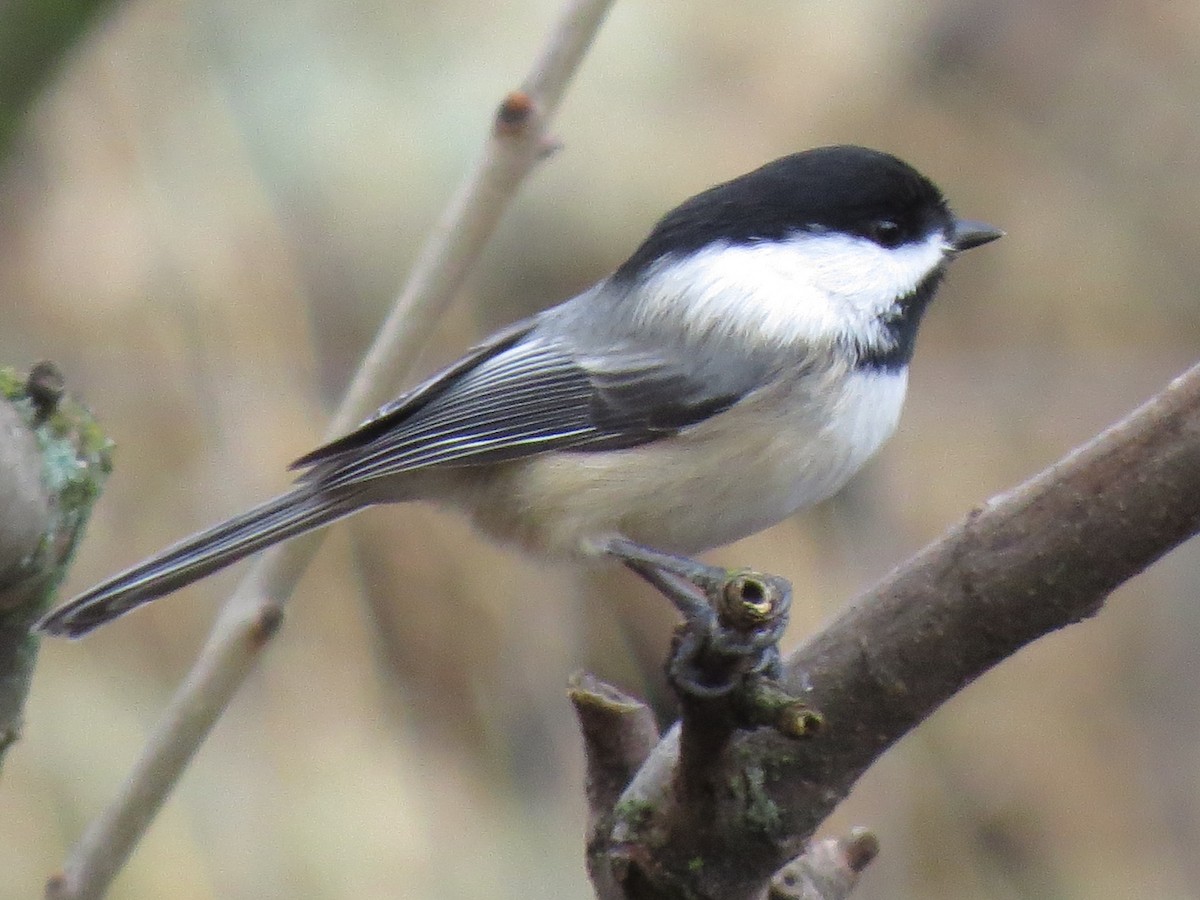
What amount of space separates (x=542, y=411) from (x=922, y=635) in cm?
69

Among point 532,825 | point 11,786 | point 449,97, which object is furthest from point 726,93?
point 11,786

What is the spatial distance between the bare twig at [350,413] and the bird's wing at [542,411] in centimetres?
32

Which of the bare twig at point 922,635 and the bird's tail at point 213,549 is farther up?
the bird's tail at point 213,549

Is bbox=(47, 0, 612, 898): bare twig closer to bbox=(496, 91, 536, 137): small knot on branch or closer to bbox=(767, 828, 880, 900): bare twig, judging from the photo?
bbox=(496, 91, 536, 137): small knot on branch

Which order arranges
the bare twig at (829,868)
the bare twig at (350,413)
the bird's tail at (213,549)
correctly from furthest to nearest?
1. the bird's tail at (213,549)
2. the bare twig at (829,868)
3. the bare twig at (350,413)

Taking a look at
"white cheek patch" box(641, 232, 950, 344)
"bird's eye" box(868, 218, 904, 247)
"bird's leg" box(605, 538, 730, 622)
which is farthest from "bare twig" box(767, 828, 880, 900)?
"bird's eye" box(868, 218, 904, 247)

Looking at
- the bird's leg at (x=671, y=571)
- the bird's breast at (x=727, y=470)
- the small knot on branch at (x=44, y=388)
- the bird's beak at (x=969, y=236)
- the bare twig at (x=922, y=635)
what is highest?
the bird's beak at (x=969, y=236)

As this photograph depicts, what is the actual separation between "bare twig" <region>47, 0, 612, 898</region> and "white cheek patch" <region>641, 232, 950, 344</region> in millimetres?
448

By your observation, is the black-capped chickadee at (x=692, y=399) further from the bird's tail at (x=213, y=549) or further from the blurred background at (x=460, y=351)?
the blurred background at (x=460, y=351)

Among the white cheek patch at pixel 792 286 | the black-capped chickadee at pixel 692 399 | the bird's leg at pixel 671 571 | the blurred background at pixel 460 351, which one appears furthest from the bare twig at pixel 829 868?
the blurred background at pixel 460 351

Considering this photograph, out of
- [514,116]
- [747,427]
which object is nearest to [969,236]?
[747,427]

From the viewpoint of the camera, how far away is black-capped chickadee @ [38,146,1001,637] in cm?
140

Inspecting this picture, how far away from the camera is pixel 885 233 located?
1.52m

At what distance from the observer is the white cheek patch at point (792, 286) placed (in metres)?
1.45
